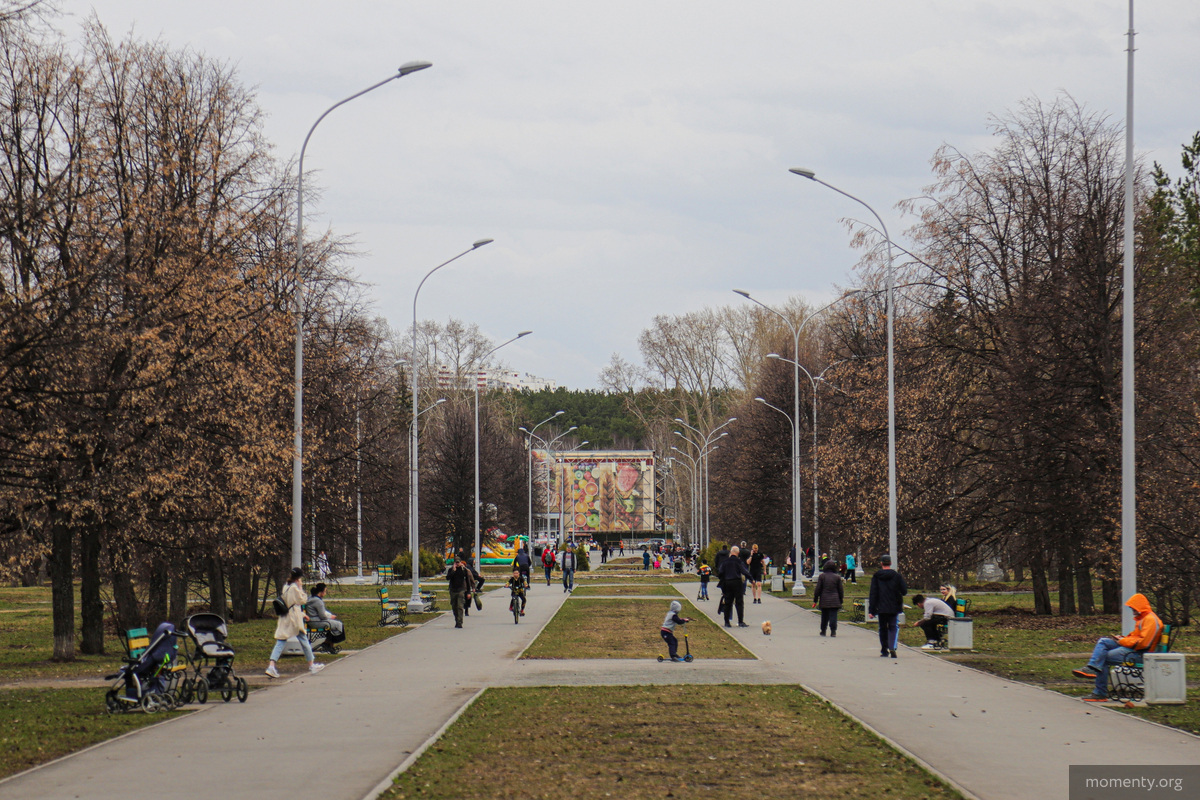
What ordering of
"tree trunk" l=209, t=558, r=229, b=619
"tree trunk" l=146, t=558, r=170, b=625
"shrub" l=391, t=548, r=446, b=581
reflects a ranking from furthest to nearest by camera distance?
Answer: "shrub" l=391, t=548, r=446, b=581, "tree trunk" l=209, t=558, r=229, b=619, "tree trunk" l=146, t=558, r=170, b=625

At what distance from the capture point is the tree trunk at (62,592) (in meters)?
23.4

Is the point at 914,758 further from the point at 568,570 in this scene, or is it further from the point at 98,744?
the point at 568,570

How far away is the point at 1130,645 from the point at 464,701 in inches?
325

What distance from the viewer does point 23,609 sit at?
43031 mm

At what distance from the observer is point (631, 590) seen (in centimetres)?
5178

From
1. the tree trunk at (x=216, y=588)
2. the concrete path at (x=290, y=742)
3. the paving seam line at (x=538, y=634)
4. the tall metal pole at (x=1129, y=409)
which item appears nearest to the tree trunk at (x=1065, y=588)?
the paving seam line at (x=538, y=634)

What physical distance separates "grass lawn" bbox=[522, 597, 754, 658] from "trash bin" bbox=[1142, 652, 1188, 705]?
836cm

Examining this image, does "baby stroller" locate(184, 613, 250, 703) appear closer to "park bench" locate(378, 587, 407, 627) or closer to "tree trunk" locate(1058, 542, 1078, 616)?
"park bench" locate(378, 587, 407, 627)

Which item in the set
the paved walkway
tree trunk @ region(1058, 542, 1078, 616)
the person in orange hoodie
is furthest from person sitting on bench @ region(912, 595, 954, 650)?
the person in orange hoodie

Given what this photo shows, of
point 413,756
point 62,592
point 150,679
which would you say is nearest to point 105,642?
point 62,592

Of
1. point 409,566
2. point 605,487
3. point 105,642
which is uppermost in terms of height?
point 105,642

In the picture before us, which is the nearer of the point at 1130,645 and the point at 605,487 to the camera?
the point at 1130,645

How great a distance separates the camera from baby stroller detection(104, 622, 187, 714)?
612 inches

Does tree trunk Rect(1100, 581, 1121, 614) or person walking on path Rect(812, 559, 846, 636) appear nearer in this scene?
person walking on path Rect(812, 559, 846, 636)
